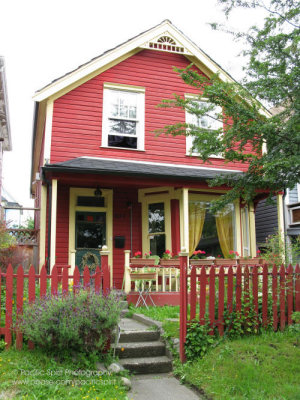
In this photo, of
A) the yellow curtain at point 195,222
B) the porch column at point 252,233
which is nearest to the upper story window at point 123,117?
the yellow curtain at point 195,222

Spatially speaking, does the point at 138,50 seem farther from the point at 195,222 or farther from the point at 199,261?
the point at 199,261

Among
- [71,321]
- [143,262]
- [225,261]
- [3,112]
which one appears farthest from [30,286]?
[3,112]

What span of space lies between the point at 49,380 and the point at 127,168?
6476 mm

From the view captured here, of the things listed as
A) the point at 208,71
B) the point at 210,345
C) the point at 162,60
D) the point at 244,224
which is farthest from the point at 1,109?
the point at 210,345

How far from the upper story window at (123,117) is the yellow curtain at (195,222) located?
2.36 metres

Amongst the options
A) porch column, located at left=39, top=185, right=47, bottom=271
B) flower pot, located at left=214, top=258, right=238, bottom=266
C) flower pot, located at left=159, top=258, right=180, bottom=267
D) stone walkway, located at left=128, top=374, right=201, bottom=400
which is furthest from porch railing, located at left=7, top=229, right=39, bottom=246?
stone walkway, located at left=128, top=374, right=201, bottom=400

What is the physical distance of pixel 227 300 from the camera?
5758 mm

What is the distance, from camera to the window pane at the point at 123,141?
11648 mm

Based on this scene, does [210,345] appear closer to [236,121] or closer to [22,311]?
[22,311]

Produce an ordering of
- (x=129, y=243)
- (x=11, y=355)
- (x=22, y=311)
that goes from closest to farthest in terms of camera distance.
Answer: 1. (x=11, y=355)
2. (x=22, y=311)
3. (x=129, y=243)

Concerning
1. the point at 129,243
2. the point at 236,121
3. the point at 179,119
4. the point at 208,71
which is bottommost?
the point at 129,243

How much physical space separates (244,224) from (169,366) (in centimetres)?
713

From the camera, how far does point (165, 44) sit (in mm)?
12359

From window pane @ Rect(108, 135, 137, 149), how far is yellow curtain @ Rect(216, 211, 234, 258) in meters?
3.24
